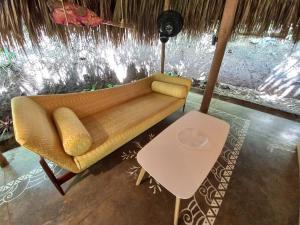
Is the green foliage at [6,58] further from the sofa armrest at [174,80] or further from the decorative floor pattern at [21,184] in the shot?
the sofa armrest at [174,80]

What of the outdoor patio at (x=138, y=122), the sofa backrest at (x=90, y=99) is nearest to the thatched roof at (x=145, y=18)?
the outdoor patio at (x=138, y=122)

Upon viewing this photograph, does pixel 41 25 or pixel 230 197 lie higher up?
pixel 41 25

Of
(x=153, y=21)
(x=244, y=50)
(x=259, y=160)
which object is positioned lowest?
(x=259, y=160)

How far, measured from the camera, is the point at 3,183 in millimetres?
1434

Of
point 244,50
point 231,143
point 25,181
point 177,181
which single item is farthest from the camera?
point 244,50

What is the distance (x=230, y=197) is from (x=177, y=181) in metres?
0.71

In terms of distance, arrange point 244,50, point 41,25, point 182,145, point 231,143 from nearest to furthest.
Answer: point 182,145 → point 41,25 → point 231,143 → point 244,50

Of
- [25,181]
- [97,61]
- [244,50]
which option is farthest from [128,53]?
[25,181]

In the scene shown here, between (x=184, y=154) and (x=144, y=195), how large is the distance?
0.55m

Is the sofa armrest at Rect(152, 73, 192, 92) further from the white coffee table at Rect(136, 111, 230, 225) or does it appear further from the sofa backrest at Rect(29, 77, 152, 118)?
the white coffee table at Rect(136, 111, 230, 225)

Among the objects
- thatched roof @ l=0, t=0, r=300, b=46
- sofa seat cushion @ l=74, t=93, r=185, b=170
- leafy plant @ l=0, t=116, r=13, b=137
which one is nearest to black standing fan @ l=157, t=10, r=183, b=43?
thatched roof @ l=0, t=0, r=300, b=46

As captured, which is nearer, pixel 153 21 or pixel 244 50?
pixel 153 21

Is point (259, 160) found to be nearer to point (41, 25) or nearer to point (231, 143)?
point (231, 143)

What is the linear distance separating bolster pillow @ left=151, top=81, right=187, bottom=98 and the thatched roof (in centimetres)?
101
